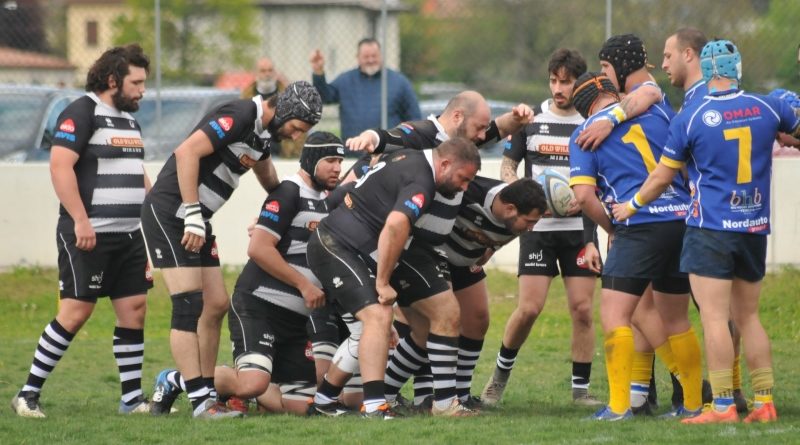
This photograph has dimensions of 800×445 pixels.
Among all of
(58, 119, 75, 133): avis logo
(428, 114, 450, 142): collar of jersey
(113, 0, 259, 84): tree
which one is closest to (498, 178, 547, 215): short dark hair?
(428, 114, 450, 142): collar of jersey

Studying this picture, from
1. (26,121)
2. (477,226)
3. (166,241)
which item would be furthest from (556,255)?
(26,121)

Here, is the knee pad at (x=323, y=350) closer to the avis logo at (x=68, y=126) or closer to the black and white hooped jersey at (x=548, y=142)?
the black and white hooped jersey at (x=548, y=142)

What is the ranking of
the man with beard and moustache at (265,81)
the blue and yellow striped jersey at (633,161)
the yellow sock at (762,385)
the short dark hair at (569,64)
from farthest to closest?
the man with beard and moustache at (265,81), the short dark hair at (569,64), the blue and yellow striped jersey at (633,161), the yellow sock at (762,385)

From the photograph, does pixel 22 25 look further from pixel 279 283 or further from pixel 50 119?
pixel 279 283

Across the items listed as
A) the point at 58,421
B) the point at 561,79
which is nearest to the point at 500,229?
the point at 561,79

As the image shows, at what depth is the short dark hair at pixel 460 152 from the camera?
738 centimetres

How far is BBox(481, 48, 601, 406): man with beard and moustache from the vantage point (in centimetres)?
891

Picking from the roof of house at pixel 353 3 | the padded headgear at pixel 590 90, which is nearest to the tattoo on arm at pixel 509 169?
the padded headgear at pixel 590 90

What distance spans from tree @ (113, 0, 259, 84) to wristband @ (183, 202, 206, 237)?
664 cm

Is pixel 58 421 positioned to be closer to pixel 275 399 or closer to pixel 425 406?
pixel 275 399

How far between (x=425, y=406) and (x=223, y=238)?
6149 mm

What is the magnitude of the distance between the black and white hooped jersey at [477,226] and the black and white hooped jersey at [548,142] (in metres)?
1.01

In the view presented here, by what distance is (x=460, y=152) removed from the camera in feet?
24.2

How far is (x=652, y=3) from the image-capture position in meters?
13.8
